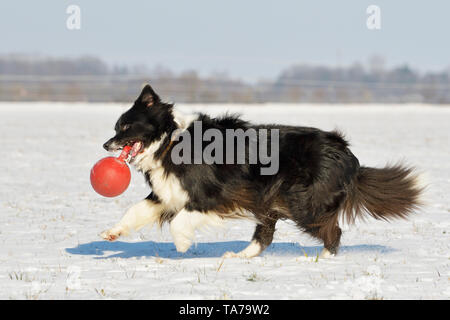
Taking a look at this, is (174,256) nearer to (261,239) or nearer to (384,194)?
(261,239)

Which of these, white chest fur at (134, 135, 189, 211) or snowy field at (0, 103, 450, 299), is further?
white chest fur at (134, 135, 189, 211)

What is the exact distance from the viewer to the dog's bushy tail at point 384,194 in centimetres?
631

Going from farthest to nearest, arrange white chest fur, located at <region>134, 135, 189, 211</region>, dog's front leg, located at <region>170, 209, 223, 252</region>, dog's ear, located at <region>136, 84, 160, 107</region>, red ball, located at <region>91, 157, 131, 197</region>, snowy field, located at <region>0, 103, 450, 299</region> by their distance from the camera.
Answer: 1. dog's ear, located at <region>136, 84, 160, 107</region>
2. red ball, located at <region>91, 157, 131, 197</region>
3. white chest fur, located at <region>134, 135, 189, 211</region>
4. dog's front leg, located at <region>170, 209, 223, 252</region>
5. snowy field, located at <region>0, 103, 450, 299</region>

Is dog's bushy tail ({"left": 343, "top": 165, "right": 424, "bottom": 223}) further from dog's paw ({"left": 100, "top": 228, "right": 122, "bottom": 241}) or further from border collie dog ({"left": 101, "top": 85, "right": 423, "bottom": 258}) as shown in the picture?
dog's paw ({"left": 100, "top": 228, "right": 122, "bottom": 241})

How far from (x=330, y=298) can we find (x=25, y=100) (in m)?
31.7

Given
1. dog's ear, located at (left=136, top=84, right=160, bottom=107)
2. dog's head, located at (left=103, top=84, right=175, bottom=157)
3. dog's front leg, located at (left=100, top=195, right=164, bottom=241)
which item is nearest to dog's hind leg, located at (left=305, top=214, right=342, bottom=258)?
dog's front leg, located at (left=100, top=195, right=164, bottom=241)

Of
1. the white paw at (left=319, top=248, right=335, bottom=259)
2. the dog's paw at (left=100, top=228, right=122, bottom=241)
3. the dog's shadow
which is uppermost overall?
→ the dog's paw at (left=100, top=228, right=122, bottom=241)

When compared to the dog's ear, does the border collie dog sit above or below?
below

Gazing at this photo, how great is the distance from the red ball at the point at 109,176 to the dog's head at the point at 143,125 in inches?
5.7

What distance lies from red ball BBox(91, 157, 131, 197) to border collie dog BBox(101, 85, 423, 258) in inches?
5.3

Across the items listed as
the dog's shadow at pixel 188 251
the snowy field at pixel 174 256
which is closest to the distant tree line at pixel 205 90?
the snowy field at pixel 174 256

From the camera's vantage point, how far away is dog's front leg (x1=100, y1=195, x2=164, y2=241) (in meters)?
6.08

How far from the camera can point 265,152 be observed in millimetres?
6148
